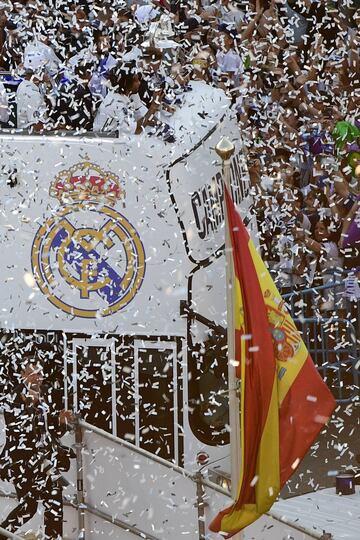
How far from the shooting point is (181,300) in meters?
7.51

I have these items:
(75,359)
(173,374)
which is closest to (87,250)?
(75,359)

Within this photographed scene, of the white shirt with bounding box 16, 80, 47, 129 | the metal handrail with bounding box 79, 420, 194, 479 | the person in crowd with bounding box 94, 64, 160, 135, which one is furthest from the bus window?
the white shirt with bounding box 16, 80, 47, 129

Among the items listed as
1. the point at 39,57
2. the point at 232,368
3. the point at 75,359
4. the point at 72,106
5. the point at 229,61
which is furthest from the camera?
the point at 229,61

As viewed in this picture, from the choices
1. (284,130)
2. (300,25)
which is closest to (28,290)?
(284,130)

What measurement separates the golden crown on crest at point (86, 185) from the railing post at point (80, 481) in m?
1.19

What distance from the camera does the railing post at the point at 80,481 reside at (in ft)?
24.7

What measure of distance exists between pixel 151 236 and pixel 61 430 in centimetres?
117

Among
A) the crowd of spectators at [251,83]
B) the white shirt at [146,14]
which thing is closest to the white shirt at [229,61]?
the crowd of spectators at [251,83]

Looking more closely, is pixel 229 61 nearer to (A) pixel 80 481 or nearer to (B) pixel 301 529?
(A) pixel 80 481

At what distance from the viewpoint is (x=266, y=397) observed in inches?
237

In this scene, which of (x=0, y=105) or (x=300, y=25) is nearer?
(x=0, y=105)

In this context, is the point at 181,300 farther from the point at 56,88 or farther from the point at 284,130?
the point at 284,130

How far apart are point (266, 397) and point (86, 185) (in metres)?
2.00

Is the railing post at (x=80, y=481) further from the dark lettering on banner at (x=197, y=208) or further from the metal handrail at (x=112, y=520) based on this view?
the dark lettering on banner at (x=197, y=208)
